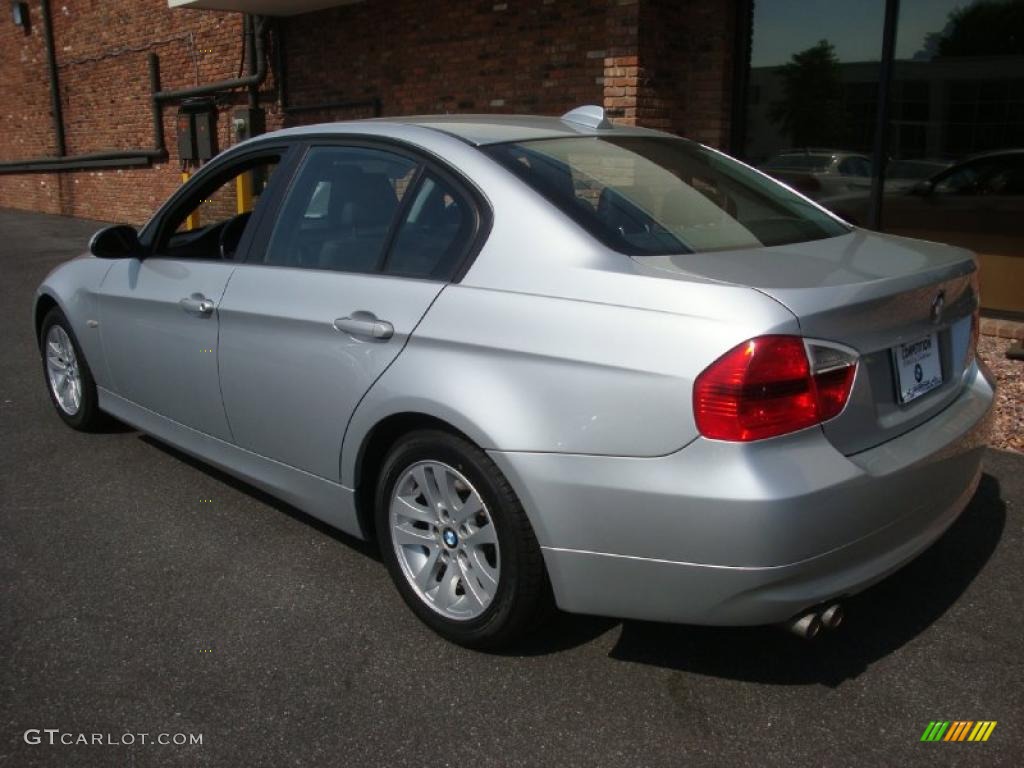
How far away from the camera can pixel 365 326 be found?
122 inches

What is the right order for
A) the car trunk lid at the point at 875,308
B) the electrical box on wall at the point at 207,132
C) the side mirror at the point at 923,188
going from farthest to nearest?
the electrical box on wall at the point at 207,132
the side mirror at the point at 923,188
the car trunk lid at the point at 875,308

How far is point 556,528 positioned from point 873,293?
42.1 inches

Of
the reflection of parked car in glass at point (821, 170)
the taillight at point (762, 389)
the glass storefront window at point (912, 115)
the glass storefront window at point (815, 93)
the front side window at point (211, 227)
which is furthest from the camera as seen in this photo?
the reflection of parked car in glass at point (821, 170)

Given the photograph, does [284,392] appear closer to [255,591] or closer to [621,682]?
[255,591]

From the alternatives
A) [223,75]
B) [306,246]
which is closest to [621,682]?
[306,246]

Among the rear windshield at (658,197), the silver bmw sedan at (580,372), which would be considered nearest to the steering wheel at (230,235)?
the silver bmw sedan at (580,372)

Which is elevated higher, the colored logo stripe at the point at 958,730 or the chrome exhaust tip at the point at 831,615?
the chrome exhaust tip at the point at 831,615

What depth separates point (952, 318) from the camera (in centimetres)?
299

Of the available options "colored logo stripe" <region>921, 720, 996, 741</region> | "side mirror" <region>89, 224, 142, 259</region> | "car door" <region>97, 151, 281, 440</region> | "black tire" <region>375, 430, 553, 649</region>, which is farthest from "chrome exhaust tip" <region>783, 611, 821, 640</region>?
"side mirror" <region>89, 224, 142, 259</region>

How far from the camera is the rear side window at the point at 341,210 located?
3344 mm

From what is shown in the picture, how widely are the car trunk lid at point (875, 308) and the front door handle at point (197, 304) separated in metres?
1.90

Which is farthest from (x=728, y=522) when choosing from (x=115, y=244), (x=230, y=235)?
(x=115, y=244)

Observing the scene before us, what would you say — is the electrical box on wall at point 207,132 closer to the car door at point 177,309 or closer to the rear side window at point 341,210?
the car door at point 177,309

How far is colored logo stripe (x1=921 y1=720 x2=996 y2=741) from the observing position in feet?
8.55
